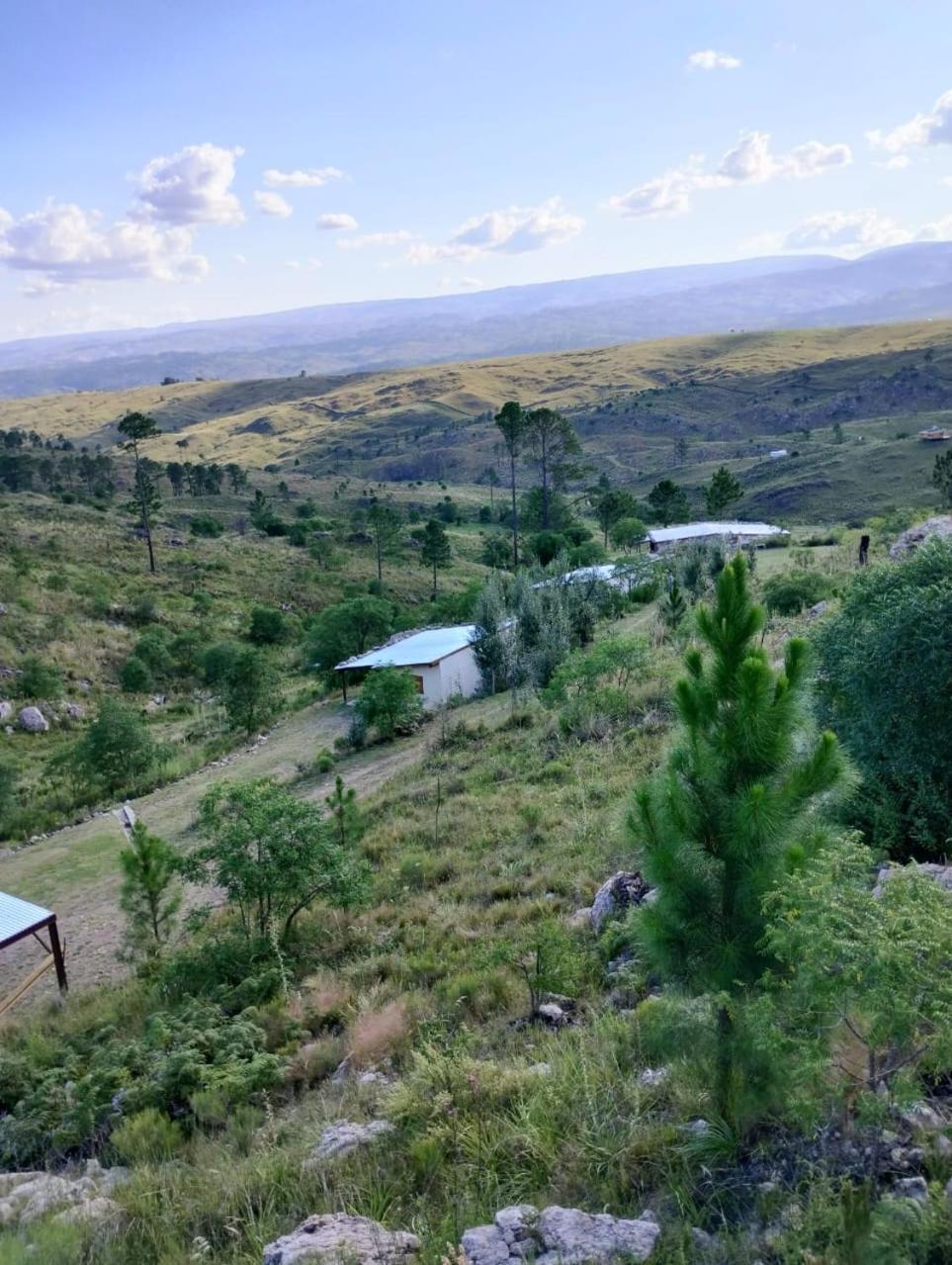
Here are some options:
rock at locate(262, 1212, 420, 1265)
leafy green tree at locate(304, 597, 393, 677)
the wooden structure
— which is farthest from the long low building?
rock at locate(262, 1212, 420, 1265)

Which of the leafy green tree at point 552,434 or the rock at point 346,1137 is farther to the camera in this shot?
the leafy green tree at point 552,434

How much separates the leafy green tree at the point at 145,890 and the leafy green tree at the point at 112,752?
442 inches

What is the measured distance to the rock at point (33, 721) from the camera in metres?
27.7

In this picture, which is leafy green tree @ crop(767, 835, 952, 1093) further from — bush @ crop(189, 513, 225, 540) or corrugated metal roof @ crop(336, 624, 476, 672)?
bush @ crop(189, 513, 225, 540)

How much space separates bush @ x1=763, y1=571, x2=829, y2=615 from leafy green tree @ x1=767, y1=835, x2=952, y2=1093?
65.2 ft

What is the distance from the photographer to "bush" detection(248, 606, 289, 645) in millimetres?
38000

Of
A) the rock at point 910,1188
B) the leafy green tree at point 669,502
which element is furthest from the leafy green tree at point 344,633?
the leafy green tree at point 669,502

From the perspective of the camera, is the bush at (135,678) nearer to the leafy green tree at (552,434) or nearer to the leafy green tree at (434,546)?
the leafy green tree at (434,546)

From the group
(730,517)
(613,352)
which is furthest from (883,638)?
(613,352)

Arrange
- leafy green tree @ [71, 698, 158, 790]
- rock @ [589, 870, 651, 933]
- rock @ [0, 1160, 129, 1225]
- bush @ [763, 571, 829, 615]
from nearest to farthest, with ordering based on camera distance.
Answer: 1. rock @ [0, 1160, 129, 1225]
2. rock @ [589, 870, 651, 933]
3. leafy green tree @ [71, 698, 158, 790]
4. bush @ [763, 571, 829, 615]

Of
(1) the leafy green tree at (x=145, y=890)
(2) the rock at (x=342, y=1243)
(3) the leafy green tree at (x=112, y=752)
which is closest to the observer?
(2) the rock at (x=342, y=1243)

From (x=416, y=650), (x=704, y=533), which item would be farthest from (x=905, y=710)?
(x=704, y=533)

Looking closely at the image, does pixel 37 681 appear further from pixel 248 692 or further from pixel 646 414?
pixel 646 414

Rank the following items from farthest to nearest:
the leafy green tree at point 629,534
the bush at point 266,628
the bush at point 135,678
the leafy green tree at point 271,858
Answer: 1. the leafy green tree at point 629,534
2. the bush at point 266,628
3. the bush at point 135,678
4. the leafy green tree at point 271,858
